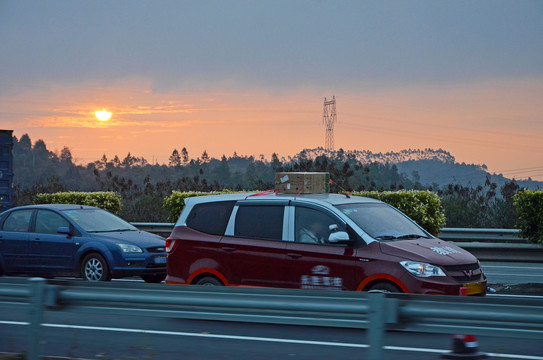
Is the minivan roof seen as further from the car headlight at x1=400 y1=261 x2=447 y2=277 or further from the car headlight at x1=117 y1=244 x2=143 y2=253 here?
the car headlight at x1=117 y1=244 x2=143 y2=253

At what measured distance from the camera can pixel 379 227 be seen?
32.6 ft

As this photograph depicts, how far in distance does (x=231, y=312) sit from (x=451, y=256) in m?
3.98

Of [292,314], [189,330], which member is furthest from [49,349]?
[292,314]

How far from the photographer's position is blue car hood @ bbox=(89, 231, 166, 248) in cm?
1470

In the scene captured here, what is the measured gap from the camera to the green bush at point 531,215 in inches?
745

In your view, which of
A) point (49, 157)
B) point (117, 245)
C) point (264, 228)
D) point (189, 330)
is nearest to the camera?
point (189, 330)

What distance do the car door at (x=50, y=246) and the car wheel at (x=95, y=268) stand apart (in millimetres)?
299

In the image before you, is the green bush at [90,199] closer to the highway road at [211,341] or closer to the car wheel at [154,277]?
the car wheel at [154,277]

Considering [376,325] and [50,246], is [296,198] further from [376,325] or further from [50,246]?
[50,246]

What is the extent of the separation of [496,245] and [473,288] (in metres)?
10.3

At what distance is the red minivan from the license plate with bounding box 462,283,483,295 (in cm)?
1

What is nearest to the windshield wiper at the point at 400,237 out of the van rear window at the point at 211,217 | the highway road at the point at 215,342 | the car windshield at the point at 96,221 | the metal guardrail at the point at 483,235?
the highway road at the point at 215,342

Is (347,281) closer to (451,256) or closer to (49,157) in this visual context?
(451,256)

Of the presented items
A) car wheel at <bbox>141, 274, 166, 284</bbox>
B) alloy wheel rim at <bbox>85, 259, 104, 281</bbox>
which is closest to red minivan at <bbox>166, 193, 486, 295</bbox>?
alloy wheel rim at <bbox>85, 259, 104, 281</bbox>
